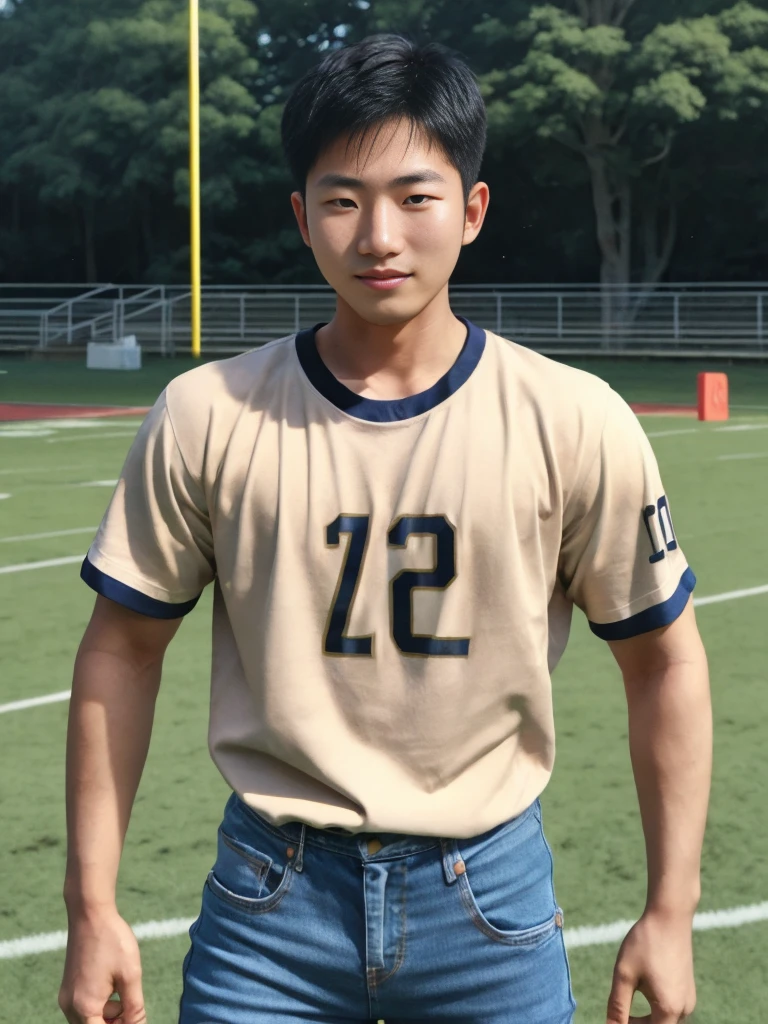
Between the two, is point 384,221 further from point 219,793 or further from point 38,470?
point 38,470

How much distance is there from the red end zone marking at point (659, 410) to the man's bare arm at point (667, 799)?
1813 centimetres

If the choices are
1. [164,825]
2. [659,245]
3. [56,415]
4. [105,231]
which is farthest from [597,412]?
[105,231]

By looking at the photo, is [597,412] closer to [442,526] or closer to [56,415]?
[442,526]

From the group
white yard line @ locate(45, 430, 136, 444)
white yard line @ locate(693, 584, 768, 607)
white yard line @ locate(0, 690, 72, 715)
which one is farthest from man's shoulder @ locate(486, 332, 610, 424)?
white yard line @ locate(45, 430, 136, 444)

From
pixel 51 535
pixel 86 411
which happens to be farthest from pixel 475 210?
pixel 86 411

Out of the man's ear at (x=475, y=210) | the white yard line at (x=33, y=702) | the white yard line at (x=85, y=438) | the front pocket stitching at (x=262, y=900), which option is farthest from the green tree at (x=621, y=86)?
the front pocket stitching at (x=262, y=900)

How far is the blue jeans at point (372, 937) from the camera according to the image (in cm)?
206

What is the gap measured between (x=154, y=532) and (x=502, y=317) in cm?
3561

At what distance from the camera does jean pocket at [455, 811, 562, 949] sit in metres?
2.08

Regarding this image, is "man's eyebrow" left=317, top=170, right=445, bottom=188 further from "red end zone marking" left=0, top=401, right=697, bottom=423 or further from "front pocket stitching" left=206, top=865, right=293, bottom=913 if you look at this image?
"red end zone marking" left=0, top=401, right=697, bottom=423

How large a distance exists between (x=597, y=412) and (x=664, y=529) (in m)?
0.21

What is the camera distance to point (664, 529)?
221cm

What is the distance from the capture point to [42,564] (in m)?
9.55

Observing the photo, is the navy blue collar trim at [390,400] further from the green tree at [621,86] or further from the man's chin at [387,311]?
the green tree at [621,86]
